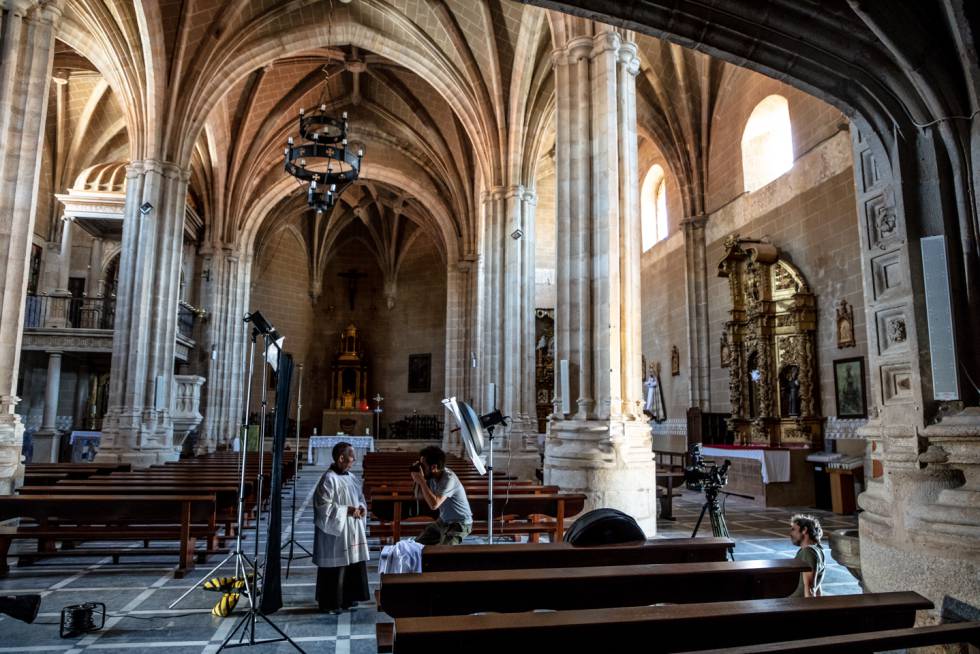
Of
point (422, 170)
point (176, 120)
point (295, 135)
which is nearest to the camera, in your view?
point (176, 120)

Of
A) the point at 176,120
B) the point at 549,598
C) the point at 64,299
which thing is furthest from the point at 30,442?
the point at 549,598

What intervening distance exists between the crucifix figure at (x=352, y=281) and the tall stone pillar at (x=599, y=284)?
921 inches

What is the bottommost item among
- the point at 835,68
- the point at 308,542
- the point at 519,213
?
the point at 308,542

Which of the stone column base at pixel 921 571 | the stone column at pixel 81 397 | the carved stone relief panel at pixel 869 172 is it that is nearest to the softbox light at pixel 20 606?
the stone column base at pixel 921 571

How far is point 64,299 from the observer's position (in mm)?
16594

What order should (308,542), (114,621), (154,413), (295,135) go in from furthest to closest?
(295,135), (154,413), (308,542), (114,621)

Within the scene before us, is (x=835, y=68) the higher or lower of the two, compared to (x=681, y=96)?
lower

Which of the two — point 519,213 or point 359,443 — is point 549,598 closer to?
point 519,213

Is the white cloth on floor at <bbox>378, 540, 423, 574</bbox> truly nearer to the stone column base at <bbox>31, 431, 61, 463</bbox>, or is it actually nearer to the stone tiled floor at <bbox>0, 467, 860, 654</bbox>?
the stone tiled floor at <bbox>0, 467, 860, 654</bbox>

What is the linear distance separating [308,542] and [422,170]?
17.4 meters

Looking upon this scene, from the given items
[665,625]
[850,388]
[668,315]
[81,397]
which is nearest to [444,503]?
[665,625]

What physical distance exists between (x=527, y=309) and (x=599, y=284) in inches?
264

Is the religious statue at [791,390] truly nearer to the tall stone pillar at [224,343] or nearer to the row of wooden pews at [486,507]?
the row of wooden pews at [486,507]

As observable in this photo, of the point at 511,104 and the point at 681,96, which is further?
the point at 681,96
